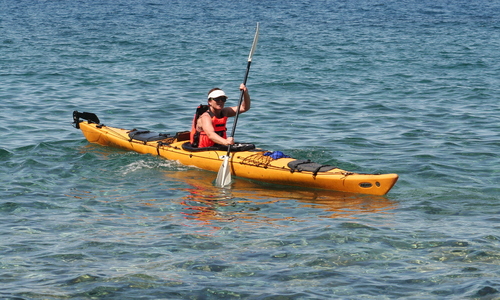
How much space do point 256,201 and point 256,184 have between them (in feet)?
2.86

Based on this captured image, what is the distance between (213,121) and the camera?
1054 centimetres

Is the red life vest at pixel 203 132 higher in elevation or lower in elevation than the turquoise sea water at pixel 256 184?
higher

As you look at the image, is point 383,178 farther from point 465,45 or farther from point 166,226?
point 465,45

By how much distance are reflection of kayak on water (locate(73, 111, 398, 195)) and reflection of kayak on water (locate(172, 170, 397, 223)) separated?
0.12m

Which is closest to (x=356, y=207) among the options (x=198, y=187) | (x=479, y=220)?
(x=479, y=220)

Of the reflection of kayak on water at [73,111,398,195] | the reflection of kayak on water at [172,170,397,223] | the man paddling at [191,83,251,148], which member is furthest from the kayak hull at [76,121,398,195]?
the man paddling at [191,83,251,148]

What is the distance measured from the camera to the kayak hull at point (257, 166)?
9.19 metres

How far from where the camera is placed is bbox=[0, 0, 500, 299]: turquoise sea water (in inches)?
260

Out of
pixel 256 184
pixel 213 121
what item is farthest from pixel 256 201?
pixel 213 121

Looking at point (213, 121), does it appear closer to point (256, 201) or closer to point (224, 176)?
point (224, 176)

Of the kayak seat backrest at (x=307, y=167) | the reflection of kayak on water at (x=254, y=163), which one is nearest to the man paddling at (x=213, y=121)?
the reflection of kayak on water at (x=254, y=163)

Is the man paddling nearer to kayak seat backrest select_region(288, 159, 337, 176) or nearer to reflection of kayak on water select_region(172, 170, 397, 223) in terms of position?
reflection of kayak on water select_region(172, 170, 397, 223)

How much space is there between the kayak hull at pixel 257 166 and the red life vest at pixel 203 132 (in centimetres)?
20

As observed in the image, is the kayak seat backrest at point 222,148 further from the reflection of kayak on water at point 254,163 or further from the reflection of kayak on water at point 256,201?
the reflection of kayak on water at point 256,201
